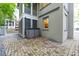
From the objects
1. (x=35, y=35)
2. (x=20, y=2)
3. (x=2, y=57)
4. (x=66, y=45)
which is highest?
(x=20, y=2)

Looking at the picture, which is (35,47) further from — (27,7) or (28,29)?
(27,7)

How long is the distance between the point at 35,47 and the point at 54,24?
46 centimetres

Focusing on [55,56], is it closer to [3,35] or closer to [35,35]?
[35,35]

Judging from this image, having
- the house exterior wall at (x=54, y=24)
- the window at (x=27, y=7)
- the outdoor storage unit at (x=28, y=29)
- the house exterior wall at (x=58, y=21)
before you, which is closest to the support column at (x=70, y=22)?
the house exterior wall at (x=58, y=21)

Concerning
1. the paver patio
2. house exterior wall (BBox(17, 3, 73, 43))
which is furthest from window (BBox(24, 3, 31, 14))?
the paver patio

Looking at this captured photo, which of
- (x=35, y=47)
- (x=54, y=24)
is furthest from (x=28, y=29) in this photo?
(x=54, y=24)

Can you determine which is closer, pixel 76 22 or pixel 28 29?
pixel 76 22

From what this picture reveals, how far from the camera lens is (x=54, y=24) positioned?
2.18 m

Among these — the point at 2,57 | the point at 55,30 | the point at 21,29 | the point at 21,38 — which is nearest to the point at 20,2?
the point at 21,29

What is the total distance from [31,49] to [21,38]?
0.76ft

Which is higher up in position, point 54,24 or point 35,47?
point 54,24

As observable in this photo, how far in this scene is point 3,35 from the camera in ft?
7.30

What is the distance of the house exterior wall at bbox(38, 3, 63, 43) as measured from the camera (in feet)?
7.03

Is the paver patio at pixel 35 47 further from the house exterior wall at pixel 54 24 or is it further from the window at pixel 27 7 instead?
the window at pixel 27 7
